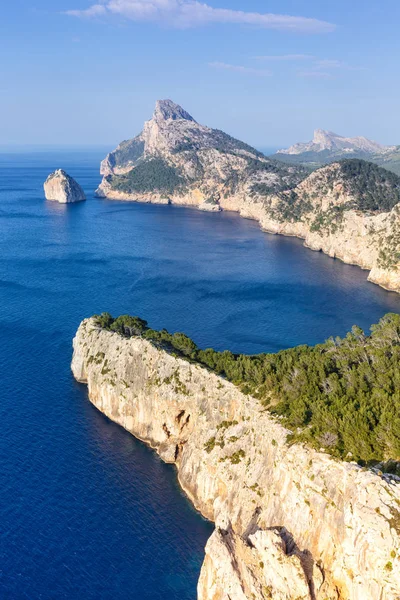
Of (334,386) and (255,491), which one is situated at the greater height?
(334,386)

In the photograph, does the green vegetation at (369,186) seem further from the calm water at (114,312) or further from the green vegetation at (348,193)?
the calm water at (114,312)

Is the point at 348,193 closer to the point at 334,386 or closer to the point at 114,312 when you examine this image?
the point at 114,312

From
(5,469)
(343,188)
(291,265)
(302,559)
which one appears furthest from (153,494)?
(343,188)

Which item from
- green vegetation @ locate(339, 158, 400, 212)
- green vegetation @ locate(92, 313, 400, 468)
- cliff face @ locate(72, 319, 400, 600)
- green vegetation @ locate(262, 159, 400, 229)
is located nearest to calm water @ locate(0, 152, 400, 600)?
cliff face @ locate(72, 319, 400, 600)

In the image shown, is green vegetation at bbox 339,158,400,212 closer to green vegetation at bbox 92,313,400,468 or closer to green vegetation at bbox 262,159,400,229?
green vegetation at bbox 262,159,400,229

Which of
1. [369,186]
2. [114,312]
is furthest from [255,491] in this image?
[369,186]

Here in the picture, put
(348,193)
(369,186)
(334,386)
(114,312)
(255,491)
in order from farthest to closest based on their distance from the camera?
(369,186), (348,193), (114,312), (334,386), (255,491)

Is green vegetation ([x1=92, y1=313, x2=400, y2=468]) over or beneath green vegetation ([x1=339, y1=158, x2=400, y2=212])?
beneath
